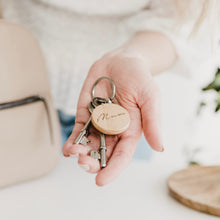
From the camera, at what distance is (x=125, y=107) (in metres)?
0.67

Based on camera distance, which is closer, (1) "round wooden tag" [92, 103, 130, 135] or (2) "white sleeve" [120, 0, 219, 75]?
(1) "round wooden tag" [92, 103, 130, 135]

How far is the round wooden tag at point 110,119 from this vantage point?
0.60 m

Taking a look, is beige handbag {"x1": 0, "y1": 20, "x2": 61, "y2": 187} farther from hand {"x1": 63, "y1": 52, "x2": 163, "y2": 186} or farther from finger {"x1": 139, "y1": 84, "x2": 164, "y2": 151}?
finger {"x1": 139, "y1": 84, "x2": 164, "y2": 151}

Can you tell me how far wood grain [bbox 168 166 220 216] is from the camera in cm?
75

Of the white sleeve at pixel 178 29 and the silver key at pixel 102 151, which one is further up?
the white sleeve at pixel 178 29

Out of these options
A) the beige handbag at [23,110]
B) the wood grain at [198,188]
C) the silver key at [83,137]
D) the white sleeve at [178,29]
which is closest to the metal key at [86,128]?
the silver key at [83,137]

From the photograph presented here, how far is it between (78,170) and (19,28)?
41 cm

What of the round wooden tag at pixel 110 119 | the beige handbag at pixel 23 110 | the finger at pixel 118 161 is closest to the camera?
the finger at pixel 118 161

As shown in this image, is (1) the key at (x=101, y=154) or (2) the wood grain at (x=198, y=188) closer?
(1) the key at (x=101, y=154)

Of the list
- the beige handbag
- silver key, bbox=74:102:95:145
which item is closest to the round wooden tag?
Result: silver key, bbox=74:102:95:145

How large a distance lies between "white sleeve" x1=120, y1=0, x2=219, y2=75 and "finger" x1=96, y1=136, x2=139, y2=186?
505mm

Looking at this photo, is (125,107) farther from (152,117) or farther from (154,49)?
(154,49)

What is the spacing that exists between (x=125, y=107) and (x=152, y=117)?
106mm

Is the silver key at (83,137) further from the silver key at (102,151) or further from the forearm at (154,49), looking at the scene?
the forearm at (154,49)
